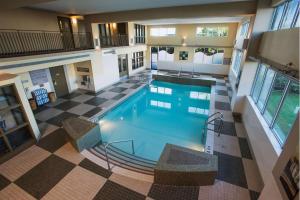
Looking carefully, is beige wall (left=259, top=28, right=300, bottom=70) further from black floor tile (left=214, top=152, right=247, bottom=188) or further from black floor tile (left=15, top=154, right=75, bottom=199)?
black floor tile (left=15, top=154, right=75, bottom=199)

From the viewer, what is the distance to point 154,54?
56.0ft

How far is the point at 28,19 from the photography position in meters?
7.15

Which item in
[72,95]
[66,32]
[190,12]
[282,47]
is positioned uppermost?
[190,12]

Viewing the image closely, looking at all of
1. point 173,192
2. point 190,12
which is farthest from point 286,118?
point 190,12

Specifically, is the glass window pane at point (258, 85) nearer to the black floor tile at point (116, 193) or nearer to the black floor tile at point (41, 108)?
the black floor tile at point (116, 193)

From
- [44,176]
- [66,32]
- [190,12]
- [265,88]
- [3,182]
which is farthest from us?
[66,32]

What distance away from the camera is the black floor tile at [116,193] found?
11.1ft

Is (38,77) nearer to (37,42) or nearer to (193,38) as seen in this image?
(37,42)

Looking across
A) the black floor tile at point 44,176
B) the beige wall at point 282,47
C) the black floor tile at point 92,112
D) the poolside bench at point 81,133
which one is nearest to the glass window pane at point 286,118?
the beige wall at point 282,47

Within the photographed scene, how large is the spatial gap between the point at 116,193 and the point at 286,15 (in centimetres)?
678

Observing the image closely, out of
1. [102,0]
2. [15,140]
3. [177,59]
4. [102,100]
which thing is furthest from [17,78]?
[177,59]

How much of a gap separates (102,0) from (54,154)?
553 centimetres

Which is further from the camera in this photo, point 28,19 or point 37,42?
point 37,42

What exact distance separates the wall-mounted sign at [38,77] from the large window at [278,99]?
32.7ft
